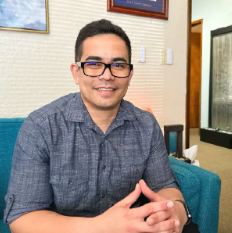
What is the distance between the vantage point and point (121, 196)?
1021 millimetres

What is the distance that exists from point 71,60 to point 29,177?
1.21 m

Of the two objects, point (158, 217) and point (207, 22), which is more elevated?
point (207, 22)

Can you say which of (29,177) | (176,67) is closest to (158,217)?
(29,177)

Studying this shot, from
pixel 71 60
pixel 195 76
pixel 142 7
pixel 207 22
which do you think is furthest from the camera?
pixel 195 76

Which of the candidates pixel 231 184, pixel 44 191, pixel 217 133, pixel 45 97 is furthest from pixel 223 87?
pixel 44 191

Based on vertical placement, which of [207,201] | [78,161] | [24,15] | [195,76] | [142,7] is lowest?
[207,201]

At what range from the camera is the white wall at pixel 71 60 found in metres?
1.65

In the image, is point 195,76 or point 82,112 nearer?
point 82,112

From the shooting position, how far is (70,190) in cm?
92

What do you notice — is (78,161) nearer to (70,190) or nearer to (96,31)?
(70,190)

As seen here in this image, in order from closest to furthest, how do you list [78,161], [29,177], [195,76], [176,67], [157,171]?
[29,177]
[78,161]
[157,171]
[176,67]
[195,76]

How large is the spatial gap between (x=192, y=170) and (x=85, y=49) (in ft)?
2.48

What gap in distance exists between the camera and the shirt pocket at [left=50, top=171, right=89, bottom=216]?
2.95 feet

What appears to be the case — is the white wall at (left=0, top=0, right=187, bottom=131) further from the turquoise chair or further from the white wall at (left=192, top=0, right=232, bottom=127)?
the white wall at (left=192, top=0, right=232, bottom=127)
